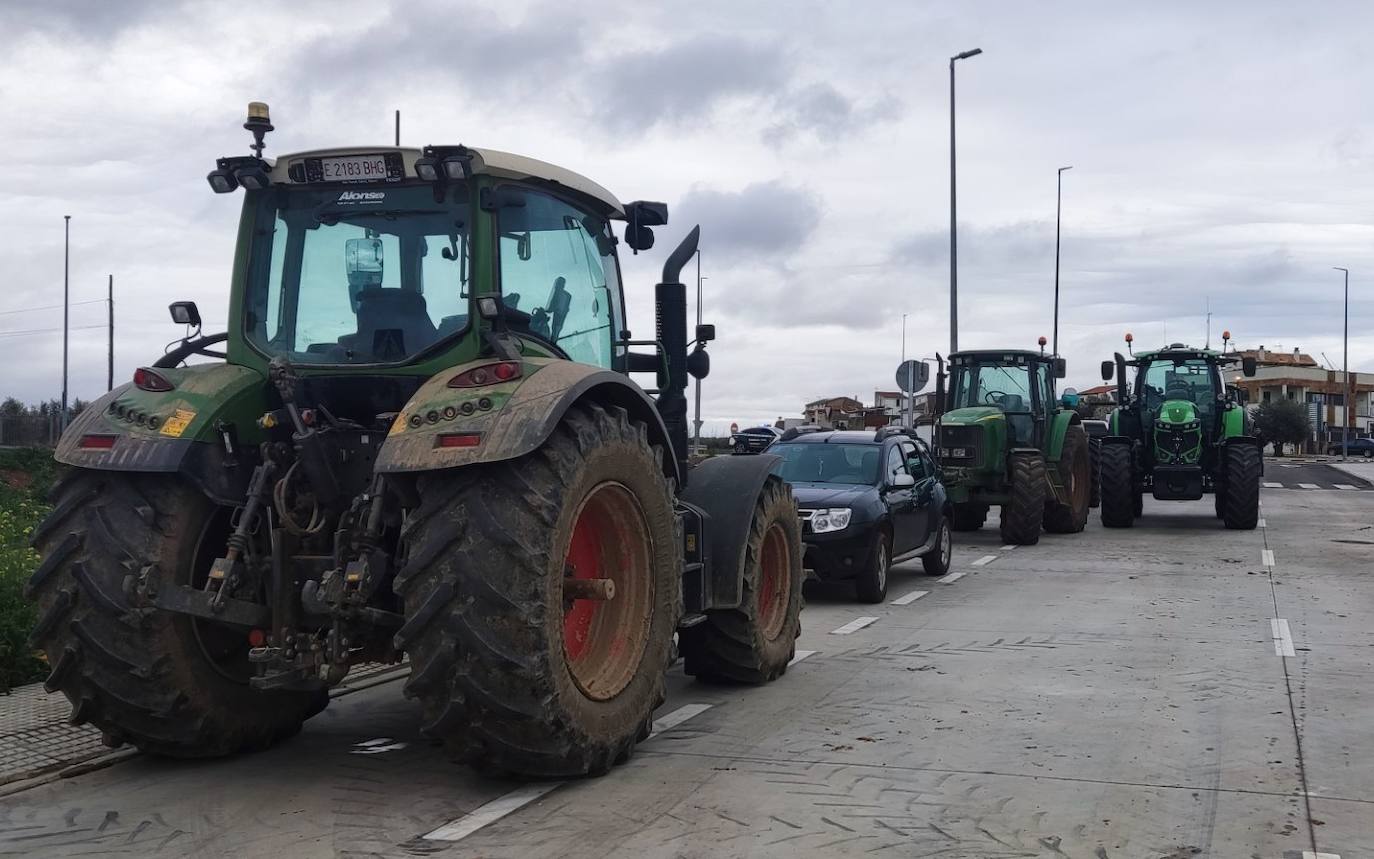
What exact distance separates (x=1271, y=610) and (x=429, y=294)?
9.54 m

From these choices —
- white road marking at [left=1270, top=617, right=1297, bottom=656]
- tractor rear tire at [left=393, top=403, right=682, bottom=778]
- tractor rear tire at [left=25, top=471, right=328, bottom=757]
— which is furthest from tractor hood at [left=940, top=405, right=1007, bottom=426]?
tractor rear tire at [left=25, top=471, right=328, bottom=757]

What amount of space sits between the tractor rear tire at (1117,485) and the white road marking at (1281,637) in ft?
36.1

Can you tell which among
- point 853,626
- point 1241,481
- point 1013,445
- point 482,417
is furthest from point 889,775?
point 1241,481

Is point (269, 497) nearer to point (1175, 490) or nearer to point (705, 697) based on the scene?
point (705, 697)

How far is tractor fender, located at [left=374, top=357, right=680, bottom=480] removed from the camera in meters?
5.71

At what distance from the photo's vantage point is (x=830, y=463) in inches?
608

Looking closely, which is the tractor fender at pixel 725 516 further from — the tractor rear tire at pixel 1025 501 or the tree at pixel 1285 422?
the tree at pixel 1285 422

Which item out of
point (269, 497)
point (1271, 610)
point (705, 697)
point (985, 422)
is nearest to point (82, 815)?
point (269, 497)

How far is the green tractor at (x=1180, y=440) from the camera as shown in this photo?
2283 cm

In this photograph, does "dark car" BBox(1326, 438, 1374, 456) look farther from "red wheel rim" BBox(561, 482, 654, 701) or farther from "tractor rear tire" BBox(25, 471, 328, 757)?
"tractor rear tire" BBox(25, 471, 328, 757)

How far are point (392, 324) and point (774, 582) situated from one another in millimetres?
3632

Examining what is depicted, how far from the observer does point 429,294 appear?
671 cm

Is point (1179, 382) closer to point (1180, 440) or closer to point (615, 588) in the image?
point (1180, 440)

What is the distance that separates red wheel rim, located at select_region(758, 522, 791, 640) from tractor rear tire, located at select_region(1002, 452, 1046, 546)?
11938 millimetres
